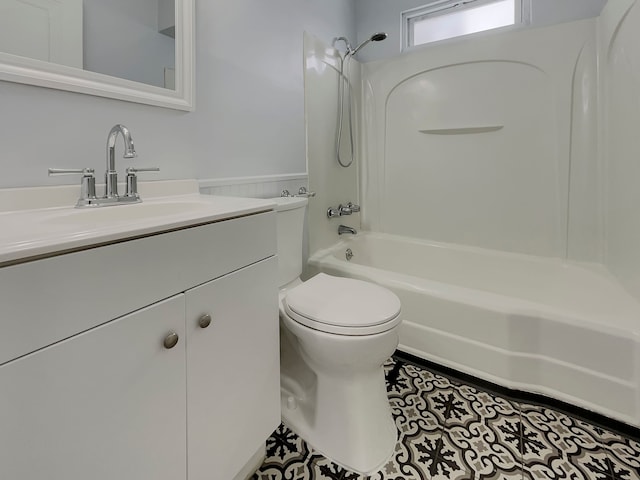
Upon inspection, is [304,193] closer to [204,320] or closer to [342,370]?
[342,370]

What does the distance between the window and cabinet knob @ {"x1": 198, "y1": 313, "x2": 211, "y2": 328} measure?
2425mm

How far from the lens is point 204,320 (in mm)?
788

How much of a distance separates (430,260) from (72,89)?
2.08 m

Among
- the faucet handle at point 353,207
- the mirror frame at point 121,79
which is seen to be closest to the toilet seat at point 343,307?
the mirror frame at point 121,79

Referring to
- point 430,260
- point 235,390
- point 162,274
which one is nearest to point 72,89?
point 162,274

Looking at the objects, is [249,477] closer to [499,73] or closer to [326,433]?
[326,433]

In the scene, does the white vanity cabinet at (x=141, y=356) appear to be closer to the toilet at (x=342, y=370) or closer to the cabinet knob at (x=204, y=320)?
the cabinet knob at (x=204, y=320)

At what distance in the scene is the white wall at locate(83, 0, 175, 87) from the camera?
1002mm

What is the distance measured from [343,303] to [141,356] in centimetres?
70

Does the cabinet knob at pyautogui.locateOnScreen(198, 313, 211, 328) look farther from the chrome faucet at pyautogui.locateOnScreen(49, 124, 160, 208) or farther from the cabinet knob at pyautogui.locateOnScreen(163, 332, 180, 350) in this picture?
the chrome faucet at pyautogui.locateOnScreen(49, 124, 160, 208)

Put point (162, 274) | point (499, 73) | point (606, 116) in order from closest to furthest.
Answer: point (162, 274), point (606, 116), point (499, 73)

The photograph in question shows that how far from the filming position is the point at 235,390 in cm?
90

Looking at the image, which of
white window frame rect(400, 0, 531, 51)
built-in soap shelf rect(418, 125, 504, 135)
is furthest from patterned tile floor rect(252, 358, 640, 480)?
white window frame rect(400, 0, 531, 51)

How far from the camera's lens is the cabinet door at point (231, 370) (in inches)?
31.1
